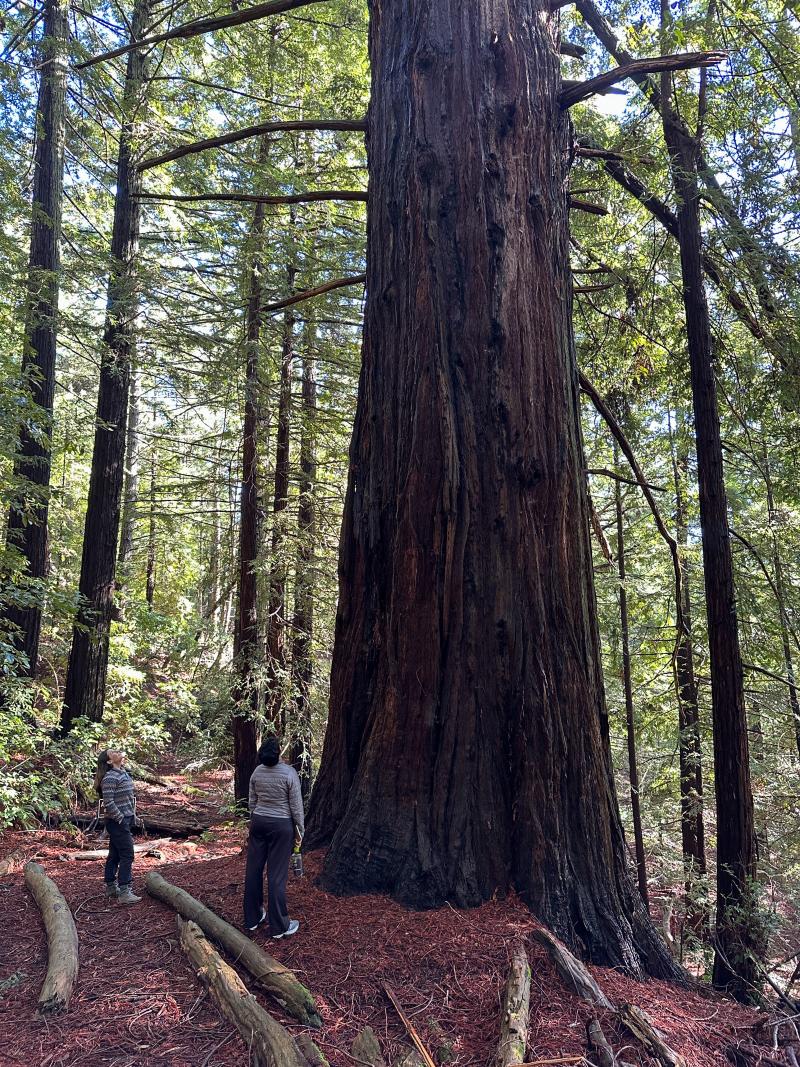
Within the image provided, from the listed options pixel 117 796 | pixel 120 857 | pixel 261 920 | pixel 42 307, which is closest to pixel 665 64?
pixel 261 920

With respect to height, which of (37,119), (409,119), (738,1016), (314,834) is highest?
(37,119)

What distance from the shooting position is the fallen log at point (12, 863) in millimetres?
6563

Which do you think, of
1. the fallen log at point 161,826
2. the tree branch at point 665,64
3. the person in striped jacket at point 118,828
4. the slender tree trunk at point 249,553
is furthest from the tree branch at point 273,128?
the fallen log at point 161,826

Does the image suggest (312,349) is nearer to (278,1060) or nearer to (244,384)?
(244,384)

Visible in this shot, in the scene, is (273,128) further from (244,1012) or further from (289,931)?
(244,1012)

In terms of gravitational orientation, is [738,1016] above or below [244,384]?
below

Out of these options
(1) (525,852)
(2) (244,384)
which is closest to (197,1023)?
(1) (525,852)

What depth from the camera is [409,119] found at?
4898mm

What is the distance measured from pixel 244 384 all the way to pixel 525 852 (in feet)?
26.0

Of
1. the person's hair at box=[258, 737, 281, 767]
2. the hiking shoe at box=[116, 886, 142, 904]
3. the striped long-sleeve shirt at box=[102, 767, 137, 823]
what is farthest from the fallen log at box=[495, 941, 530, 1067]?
the striped long-sleeve shirt at box=[102, 767, 137, 823]

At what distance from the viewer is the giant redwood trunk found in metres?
4.06

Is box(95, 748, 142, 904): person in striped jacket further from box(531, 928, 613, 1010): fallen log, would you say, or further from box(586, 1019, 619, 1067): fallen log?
box(586, 1019, 619, 1067): fallen log

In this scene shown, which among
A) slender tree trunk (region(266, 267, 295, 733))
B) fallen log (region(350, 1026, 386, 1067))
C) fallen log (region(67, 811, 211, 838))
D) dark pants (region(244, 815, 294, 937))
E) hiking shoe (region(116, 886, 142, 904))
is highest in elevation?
slender tree trunk (region(266, 267, 295, 733))

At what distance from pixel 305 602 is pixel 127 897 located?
6.17 m
